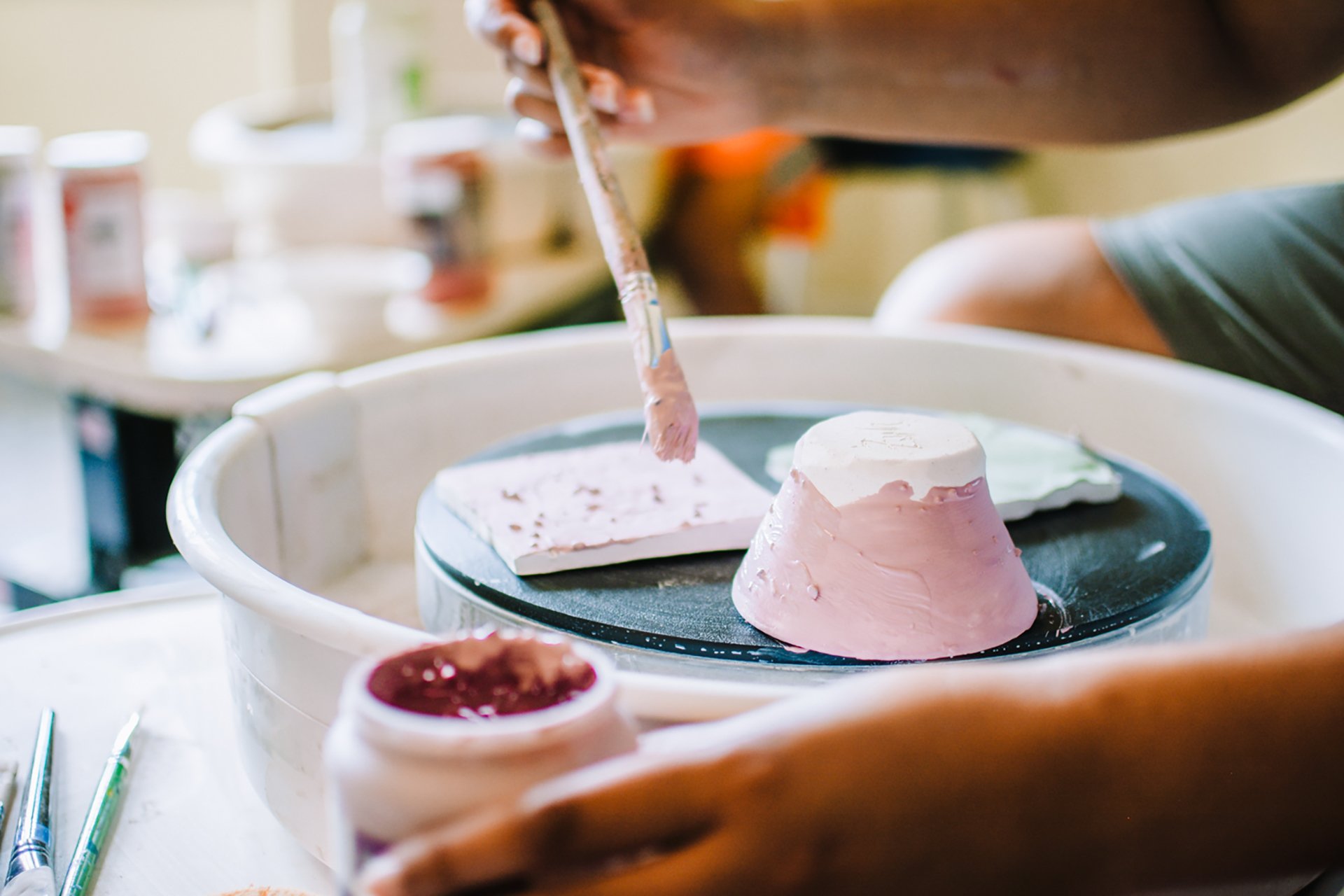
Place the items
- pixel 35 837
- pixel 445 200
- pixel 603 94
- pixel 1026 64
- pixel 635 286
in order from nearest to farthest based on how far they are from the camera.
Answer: pixel 35 837, pixel 635 286, pixel 603 94, pixel 1026 64, pixel 445 200

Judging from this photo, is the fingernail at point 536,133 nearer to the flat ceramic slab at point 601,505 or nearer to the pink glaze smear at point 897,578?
the flat ceramic slab at point 601,505

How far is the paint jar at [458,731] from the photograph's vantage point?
0.34 m

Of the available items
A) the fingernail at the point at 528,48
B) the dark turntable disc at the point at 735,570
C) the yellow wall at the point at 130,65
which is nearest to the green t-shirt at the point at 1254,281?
the dark turntable disc at the point at 735,570

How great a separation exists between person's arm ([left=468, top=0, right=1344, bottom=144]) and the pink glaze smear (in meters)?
0.50

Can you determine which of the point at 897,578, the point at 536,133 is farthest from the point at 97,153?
the point at 897,578

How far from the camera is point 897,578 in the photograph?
0.60 metres

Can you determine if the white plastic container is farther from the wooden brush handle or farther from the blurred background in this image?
the wooden brush handle

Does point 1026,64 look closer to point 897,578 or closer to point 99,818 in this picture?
point 897,578

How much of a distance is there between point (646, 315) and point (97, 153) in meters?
1.06

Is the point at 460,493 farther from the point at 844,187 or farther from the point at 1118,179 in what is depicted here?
the point at 844,187

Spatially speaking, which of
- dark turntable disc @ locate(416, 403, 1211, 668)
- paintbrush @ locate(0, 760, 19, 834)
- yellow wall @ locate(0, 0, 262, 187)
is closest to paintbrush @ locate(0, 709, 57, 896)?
paintbrush @ locate(0, 760, 19, 834)

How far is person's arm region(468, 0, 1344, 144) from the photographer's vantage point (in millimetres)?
994

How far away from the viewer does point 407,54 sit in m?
1.65

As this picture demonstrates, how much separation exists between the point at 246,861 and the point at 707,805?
0.36m
